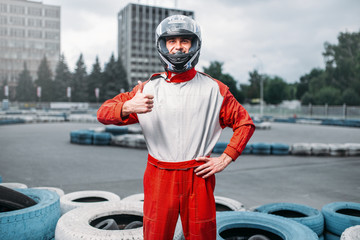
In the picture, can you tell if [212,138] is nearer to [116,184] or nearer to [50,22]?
Answer: [116,184]

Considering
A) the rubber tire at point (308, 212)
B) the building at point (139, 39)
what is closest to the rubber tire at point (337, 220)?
the rubber tire at point (308, 212)

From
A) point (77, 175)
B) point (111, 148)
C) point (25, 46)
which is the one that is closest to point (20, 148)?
point (111, 148)

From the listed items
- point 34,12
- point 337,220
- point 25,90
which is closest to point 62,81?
point 25,90

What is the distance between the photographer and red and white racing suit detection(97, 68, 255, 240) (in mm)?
1875

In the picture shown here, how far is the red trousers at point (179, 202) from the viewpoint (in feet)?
6.14

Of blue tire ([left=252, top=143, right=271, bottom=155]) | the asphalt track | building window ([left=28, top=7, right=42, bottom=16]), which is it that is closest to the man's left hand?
the asphalt track

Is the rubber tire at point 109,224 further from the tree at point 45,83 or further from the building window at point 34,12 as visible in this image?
the building window at point 34,12

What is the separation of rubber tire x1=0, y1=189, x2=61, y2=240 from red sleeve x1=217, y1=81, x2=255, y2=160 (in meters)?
2.03

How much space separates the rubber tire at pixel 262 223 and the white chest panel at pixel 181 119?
1.11m

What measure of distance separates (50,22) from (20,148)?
81063mm

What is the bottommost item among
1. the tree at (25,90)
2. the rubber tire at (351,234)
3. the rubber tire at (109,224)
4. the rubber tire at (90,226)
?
the rubber tire at (109,224)

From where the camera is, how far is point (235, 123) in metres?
1.96

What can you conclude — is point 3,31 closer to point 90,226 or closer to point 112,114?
point 90,226

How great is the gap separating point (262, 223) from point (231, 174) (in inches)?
176
